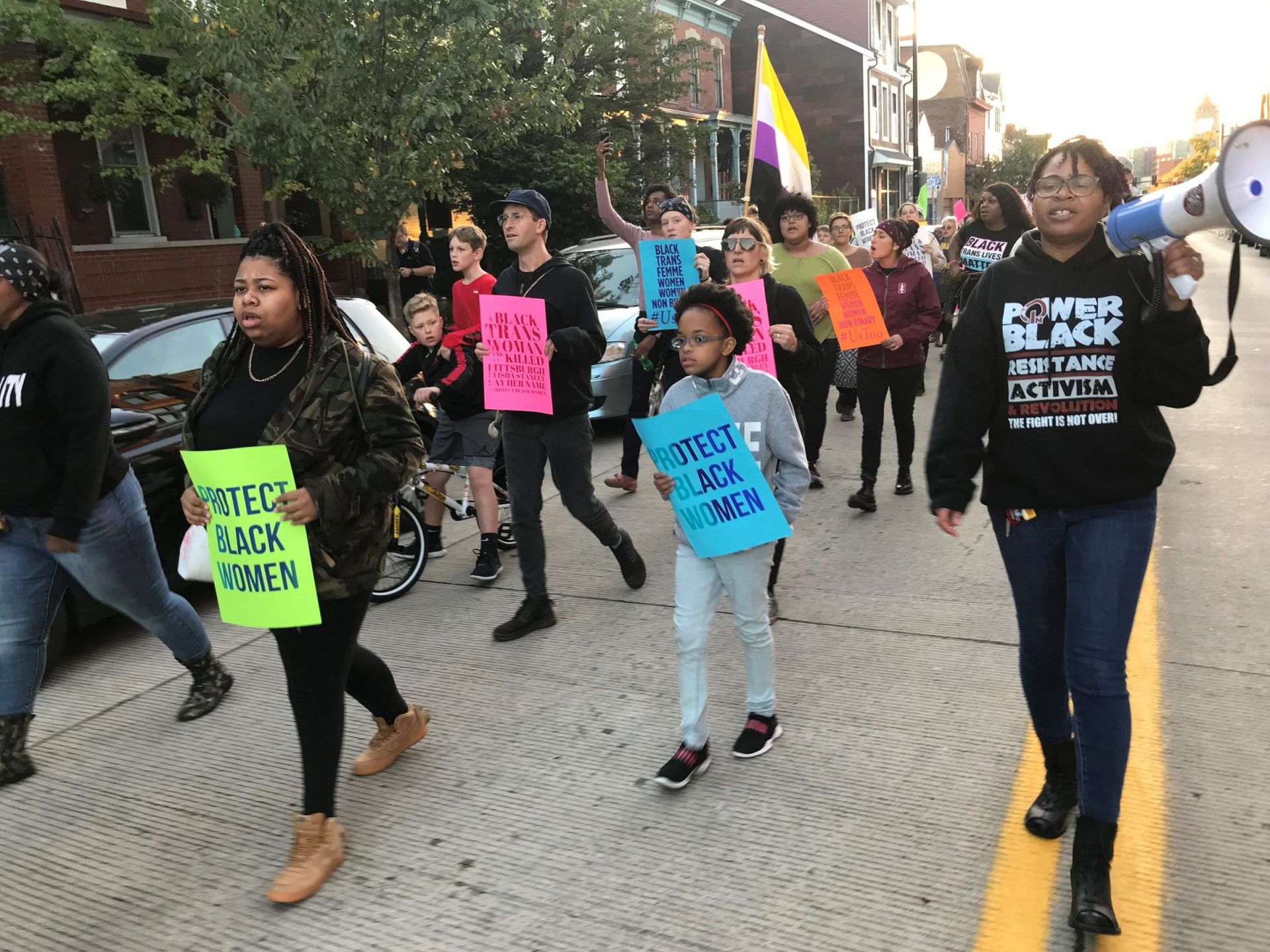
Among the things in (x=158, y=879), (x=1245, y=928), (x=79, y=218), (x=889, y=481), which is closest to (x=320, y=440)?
(x=158, y=879)

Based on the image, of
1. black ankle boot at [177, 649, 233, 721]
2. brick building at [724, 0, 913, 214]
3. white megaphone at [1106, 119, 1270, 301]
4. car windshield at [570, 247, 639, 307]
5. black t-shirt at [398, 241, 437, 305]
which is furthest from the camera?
brick building at [724, 0, 913, 214]

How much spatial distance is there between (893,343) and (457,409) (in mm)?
2791

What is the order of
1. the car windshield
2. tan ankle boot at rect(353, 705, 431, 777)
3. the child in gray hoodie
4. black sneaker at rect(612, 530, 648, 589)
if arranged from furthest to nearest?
1. the car windshield
2. black sneaker at rect(612, 530, 648, 589)
3. tan ankle boot at rect(353, 705, 431, 777)
4. the child in gray hoodie

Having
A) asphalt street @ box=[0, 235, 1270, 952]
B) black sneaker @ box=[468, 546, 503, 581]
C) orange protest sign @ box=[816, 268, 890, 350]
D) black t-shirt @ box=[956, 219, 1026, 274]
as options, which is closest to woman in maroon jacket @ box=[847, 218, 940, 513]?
orange protest sign @ box=[816, 268, 890, 350]

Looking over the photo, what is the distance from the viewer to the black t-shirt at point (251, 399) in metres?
2.89

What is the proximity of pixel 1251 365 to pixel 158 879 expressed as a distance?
1182cm

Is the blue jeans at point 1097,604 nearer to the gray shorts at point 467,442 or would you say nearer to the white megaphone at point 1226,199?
the white megaphone at point 1226,199

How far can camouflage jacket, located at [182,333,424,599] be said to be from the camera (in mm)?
2844

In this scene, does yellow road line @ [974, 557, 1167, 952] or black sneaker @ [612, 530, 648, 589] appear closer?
yellow road line @ [974, 557, 1167, 952]

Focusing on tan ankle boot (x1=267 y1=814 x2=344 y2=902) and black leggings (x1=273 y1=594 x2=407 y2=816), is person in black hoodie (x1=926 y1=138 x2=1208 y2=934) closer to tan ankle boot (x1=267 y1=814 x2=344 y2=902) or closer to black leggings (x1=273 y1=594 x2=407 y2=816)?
black leggings (x1=273 y1=594 x2=407 y2=816)

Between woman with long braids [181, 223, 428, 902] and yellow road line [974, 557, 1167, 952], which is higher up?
woman with long braids [181, 223, 428, 902]

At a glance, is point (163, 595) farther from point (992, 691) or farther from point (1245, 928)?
point (1245, 928)

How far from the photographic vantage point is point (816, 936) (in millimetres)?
2648

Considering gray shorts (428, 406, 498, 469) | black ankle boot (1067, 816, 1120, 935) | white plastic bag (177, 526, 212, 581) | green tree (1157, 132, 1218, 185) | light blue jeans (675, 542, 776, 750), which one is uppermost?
green tree (1157, 132, 1218, 185)
